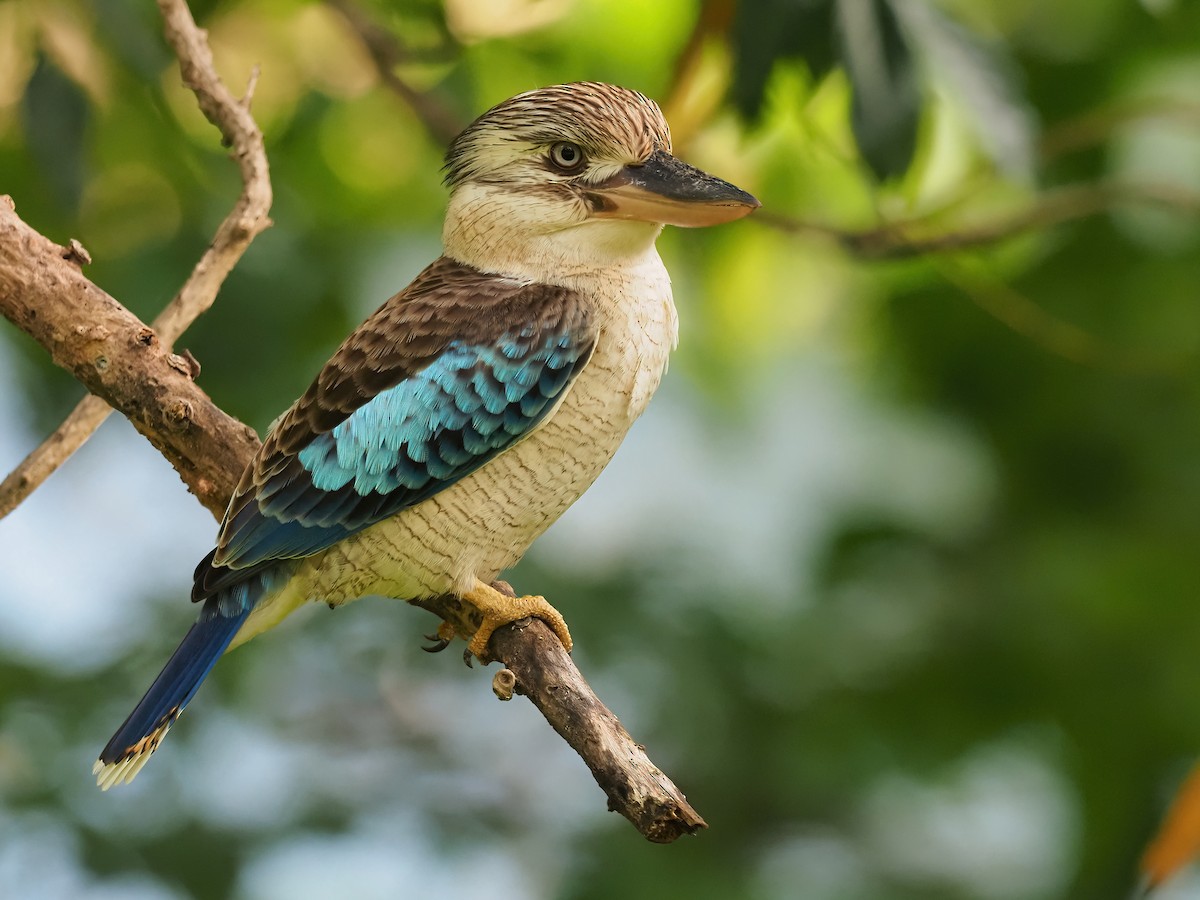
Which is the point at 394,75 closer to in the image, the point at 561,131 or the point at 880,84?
the point at 561,131

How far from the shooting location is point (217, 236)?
3033mm

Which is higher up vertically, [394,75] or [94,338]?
[394,75]

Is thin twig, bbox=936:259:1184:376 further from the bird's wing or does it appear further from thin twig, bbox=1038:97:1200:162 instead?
the bird's wing

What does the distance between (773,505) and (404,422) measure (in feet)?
9.76

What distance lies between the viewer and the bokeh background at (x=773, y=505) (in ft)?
14.5

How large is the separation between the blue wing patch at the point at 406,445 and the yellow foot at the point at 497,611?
9.7 inches

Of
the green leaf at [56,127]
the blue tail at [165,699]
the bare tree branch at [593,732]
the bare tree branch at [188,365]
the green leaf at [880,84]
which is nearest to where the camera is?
the bare tree branch at [593,732]

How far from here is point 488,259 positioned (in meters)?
2.95

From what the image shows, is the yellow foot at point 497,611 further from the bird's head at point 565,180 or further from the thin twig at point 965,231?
the thin twig at point 965,231

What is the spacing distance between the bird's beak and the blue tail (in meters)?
1.11

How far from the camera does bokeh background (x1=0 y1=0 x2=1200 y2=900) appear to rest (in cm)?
441

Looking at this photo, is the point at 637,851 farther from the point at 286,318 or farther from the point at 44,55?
the point at 44,55

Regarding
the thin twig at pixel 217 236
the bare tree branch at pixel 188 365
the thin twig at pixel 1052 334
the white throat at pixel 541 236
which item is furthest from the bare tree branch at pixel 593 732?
the thin twig at pixel 1052 334

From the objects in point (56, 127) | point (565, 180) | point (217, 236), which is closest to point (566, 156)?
point (565, 180)
